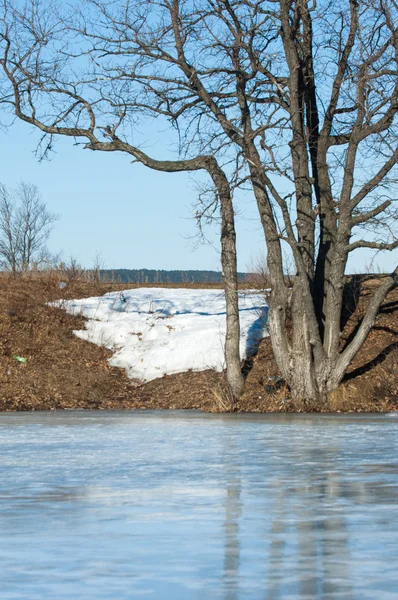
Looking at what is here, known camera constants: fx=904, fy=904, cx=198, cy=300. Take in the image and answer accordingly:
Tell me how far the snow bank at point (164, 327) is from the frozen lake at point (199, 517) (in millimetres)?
10470

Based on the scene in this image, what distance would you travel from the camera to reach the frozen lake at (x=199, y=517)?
4379mm

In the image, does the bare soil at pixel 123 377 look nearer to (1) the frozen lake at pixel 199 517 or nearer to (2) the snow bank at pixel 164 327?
(2) the snow bank at pixel 164 327

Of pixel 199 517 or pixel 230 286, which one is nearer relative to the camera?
pixel 199 517

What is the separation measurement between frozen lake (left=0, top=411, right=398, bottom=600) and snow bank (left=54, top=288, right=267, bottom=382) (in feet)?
34.4

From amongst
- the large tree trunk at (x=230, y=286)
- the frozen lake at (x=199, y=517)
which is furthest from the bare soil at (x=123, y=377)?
the frozen lake at (x=199, y=517)

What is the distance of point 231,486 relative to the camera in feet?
25.8

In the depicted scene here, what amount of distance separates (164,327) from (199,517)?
18.8 meters

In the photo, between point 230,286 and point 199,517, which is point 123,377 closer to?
point 230,286

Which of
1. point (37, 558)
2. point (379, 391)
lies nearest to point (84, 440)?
point (37, 558)

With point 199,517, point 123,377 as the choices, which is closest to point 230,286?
point 123,377

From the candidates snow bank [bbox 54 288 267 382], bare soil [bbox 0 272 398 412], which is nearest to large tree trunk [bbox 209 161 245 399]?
bare soil [bbox 0 272 398 412]

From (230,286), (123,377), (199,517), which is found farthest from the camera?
(123,377)

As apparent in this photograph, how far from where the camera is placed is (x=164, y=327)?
986 inches

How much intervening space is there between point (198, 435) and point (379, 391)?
23.1 feet
